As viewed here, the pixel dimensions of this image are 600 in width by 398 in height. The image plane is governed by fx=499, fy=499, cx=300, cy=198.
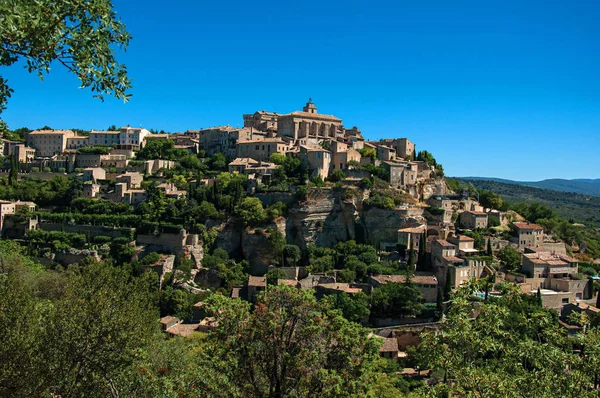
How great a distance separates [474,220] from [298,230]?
54.9 ft

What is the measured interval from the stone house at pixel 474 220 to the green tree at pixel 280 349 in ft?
131

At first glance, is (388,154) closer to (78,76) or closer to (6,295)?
(6,295)

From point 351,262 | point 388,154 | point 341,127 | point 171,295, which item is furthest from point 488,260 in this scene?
point 341,127

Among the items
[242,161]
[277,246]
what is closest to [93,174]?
[242,161]

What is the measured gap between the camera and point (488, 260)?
40594 millimetres

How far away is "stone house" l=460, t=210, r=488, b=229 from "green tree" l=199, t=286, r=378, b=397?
3984 cm

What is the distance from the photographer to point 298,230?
152ft

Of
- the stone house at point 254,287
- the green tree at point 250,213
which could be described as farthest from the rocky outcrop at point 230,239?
the stone house at point 254,287

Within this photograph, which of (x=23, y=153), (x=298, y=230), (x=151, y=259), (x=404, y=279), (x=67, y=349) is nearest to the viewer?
(x=67, y=349)

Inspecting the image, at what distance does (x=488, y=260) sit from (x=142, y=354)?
1336 inches

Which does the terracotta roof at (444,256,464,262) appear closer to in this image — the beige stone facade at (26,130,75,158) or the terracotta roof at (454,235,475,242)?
A: the terracotta roof at (454,235,475,242)

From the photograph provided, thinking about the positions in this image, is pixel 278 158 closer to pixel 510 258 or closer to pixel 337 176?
pixel 337 176

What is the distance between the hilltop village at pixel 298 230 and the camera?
121 feet

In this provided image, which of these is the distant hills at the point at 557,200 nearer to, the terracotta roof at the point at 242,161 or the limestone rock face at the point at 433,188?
the limestone rock face at the point at 433,188
